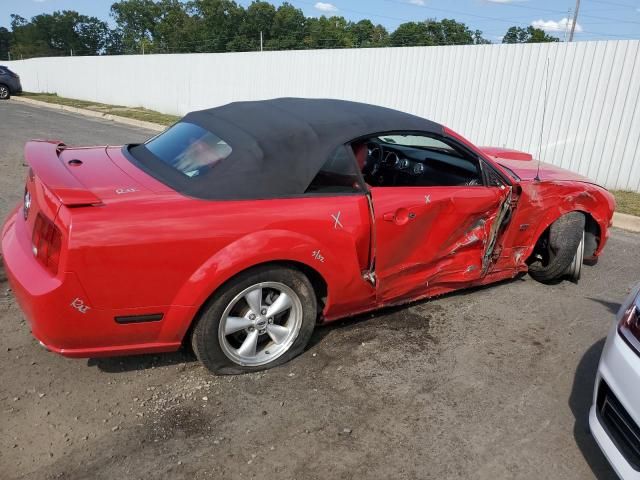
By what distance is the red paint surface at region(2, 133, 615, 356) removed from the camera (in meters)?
2.47

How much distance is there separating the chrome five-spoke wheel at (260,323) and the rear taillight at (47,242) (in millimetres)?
893

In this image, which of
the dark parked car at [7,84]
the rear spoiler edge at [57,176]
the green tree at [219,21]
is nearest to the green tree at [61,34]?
the green tree at [219,21]

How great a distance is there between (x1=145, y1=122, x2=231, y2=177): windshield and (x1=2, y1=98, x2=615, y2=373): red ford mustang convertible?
1 cm

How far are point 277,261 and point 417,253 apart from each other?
1100 millimetres

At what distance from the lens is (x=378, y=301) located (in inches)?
137

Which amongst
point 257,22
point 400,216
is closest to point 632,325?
point 400,216

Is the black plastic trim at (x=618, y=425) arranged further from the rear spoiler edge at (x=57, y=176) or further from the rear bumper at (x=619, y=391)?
the rear spoiler edge at (x=57, y=176)

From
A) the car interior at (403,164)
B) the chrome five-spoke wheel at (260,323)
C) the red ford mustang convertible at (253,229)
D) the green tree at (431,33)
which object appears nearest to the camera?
the red ford mustang convertible at (253,229)

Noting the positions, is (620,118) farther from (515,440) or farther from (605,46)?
(515,440)

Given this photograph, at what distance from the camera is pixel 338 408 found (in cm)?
281

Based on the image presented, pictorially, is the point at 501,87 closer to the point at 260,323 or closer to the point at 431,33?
the point at 260,323

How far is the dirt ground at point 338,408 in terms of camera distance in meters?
2.41

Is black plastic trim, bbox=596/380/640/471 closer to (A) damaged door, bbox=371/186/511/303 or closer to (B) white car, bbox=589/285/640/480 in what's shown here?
(B) white car, bbox=589/285/640/480

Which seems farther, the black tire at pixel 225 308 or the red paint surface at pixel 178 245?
the black tire at pixel 225 308
